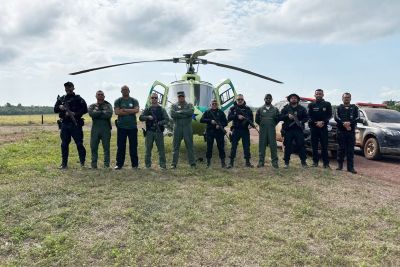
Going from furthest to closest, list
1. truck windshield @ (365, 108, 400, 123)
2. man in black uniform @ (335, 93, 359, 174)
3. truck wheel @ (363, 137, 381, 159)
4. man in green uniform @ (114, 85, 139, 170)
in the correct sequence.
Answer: truck windshield @ (365, 108, 400, 123), truck wheel @ (363, 137, 381, 159), man in black uniform @ (335, 93, 359, 174), man in green uniform @ (114, 85, 139, 170)

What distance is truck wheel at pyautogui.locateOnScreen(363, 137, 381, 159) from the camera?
453 inches

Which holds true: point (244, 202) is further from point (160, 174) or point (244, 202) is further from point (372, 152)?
point (372, 152)

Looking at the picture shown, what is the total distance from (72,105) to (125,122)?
125cm

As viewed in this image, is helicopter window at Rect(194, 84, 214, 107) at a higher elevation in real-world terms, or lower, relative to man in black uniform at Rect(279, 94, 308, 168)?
higher

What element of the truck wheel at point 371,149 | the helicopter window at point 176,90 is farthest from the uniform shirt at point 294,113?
the truck wheel at point 371,149

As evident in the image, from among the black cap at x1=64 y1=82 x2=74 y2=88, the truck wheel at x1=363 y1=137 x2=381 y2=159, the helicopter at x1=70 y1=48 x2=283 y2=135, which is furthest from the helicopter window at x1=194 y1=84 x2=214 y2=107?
the truck wheel at x1=363 y1=137 x2=381 y2=159

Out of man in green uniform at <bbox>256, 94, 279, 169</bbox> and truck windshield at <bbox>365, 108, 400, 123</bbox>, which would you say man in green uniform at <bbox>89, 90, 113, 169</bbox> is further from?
truck windshield at <bbox>365, 108, 400, 123</bbox>

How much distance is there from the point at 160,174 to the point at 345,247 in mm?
4527

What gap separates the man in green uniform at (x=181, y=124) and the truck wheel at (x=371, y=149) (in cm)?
599

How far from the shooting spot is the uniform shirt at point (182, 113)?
902 centimetres

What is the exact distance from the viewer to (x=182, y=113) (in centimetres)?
901

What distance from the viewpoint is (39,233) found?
15.9 ft

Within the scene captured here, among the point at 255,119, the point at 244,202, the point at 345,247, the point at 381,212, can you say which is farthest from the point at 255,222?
the point at 255,119

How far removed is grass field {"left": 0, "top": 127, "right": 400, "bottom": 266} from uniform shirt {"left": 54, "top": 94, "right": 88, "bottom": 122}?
4.19 ft
